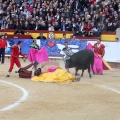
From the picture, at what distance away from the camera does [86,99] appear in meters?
14.5

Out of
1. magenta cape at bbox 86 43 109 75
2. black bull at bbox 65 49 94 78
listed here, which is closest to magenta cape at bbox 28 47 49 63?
black bull at bbox 65 49 94 78

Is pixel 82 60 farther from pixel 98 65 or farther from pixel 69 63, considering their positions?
pixel 98 65

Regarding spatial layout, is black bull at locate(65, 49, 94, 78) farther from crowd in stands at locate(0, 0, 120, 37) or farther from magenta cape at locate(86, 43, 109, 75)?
crowd in stands at locate(0, 0, 120, 37)

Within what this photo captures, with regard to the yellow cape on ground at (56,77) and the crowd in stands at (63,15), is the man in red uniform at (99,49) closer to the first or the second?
the yellow cape on ground at (56,77)

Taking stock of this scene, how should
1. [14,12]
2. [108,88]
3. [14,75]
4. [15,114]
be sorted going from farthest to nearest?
[14,12], [14,75], [108,88], [15,114]

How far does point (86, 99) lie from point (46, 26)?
16.7m

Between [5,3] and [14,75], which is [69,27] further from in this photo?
[14,75]

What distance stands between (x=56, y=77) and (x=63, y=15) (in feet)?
39.6

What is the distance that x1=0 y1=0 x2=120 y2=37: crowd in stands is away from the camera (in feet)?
92.4

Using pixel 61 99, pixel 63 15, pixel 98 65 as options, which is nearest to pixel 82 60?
pixel 98 65

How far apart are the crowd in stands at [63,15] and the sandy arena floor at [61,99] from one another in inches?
332

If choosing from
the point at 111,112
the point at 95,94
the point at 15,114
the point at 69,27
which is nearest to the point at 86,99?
the point at 95,94

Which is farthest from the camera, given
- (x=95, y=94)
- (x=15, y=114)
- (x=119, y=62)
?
(x=119, y=62)

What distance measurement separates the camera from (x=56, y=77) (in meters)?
18.7
